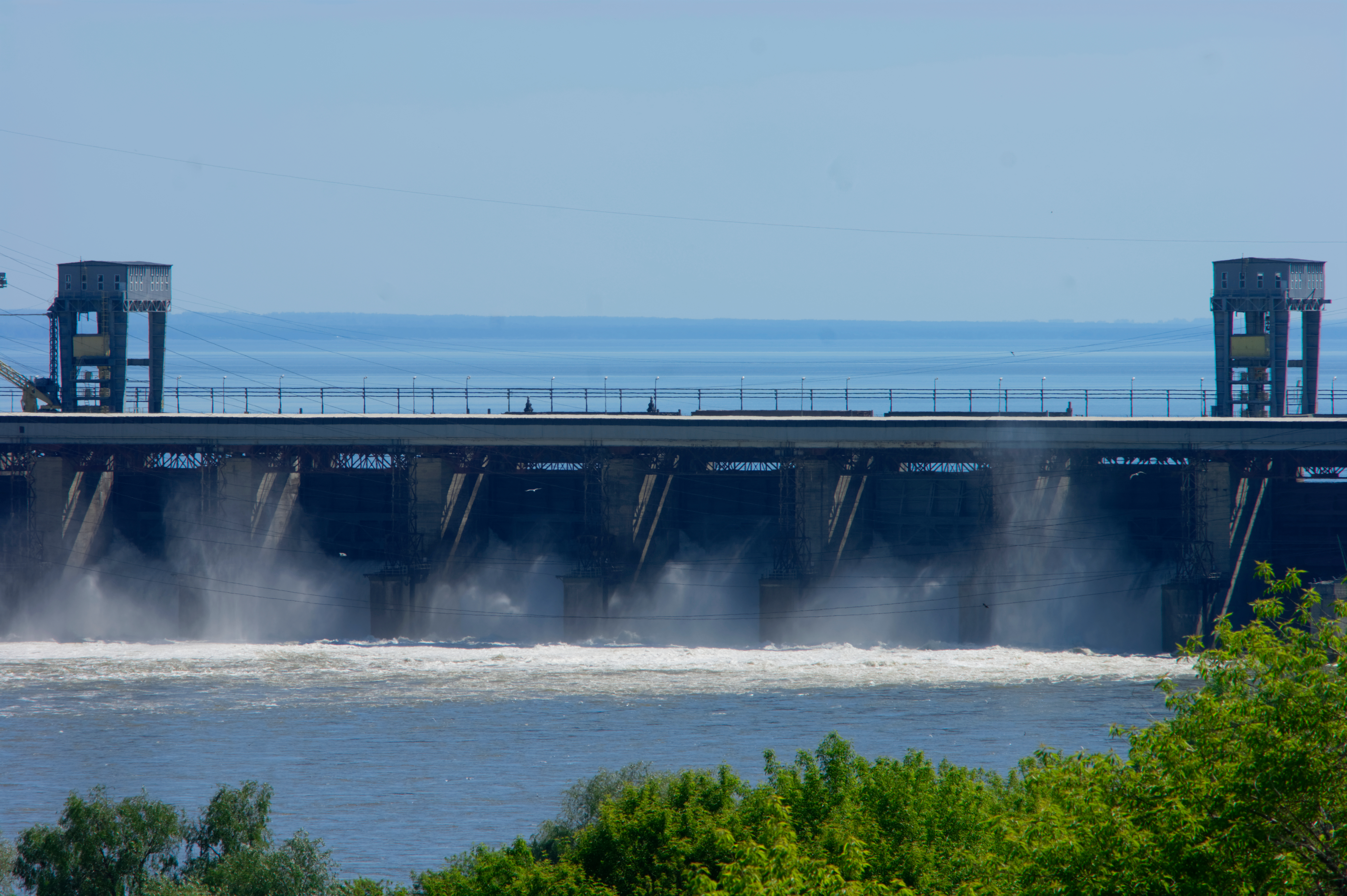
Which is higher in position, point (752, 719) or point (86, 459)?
point (86, 459)

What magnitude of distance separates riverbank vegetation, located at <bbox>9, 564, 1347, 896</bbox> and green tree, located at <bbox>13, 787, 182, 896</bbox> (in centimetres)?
4

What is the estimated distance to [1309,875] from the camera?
14938mm

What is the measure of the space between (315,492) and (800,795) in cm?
5238

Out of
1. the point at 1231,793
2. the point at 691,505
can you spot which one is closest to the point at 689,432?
the point at 691,505

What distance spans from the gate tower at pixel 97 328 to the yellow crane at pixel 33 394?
612 mm

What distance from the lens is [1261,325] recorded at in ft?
241

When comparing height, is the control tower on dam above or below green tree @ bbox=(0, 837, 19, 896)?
above

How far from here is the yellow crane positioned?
77.1 m

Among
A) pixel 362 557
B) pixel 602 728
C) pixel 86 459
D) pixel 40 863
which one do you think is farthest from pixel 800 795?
pixel 86 459

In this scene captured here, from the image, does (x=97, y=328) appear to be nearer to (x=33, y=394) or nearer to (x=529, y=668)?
(x=33, y=394)

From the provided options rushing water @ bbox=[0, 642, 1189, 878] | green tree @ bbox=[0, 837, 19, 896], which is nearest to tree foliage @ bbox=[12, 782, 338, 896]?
green tree @ bbox=[0, 837, 19, 896]

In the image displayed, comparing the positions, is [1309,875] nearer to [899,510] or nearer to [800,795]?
[800,795]

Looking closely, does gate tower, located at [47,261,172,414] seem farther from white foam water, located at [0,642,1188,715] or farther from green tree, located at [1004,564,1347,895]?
green tree, located at [1004,564,1347,895]

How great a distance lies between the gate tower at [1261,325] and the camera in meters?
72.7
